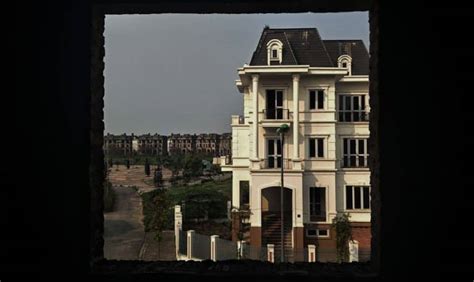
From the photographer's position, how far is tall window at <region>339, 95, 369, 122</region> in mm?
14062

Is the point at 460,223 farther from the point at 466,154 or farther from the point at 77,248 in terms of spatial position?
the point at 77,248

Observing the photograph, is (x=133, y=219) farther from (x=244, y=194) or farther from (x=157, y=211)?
(x=244, y=194)

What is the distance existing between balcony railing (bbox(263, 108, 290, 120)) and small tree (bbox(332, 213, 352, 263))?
361 cm

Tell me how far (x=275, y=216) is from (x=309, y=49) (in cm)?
570

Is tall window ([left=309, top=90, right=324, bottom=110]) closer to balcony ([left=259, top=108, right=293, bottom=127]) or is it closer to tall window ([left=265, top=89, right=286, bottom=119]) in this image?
balcony ([left=259, top=108, right=293, bottom=127])

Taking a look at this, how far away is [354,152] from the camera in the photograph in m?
14.4

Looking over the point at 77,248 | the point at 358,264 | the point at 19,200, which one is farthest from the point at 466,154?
the point at 19,200

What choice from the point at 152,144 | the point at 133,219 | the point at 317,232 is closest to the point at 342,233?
the point at 317,232

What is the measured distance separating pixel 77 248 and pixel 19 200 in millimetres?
345

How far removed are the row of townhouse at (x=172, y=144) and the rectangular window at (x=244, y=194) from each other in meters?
1.35

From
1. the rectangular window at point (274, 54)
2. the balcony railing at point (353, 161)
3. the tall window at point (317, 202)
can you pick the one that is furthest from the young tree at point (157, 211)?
the balcony railing at point (353, 161)

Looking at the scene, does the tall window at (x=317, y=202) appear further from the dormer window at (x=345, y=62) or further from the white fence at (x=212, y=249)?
the dormer window at (x=345, y=62)

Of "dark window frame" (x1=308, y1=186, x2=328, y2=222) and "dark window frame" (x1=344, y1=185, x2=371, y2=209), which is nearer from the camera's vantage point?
"dark window frame" (x1=308, y1=186, x2=328, y2=222)

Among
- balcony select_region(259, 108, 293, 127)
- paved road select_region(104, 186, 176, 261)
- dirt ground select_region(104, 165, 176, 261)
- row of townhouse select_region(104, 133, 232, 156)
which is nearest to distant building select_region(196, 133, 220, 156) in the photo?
row of townhouse select_region(104, 133, 232, 156)
